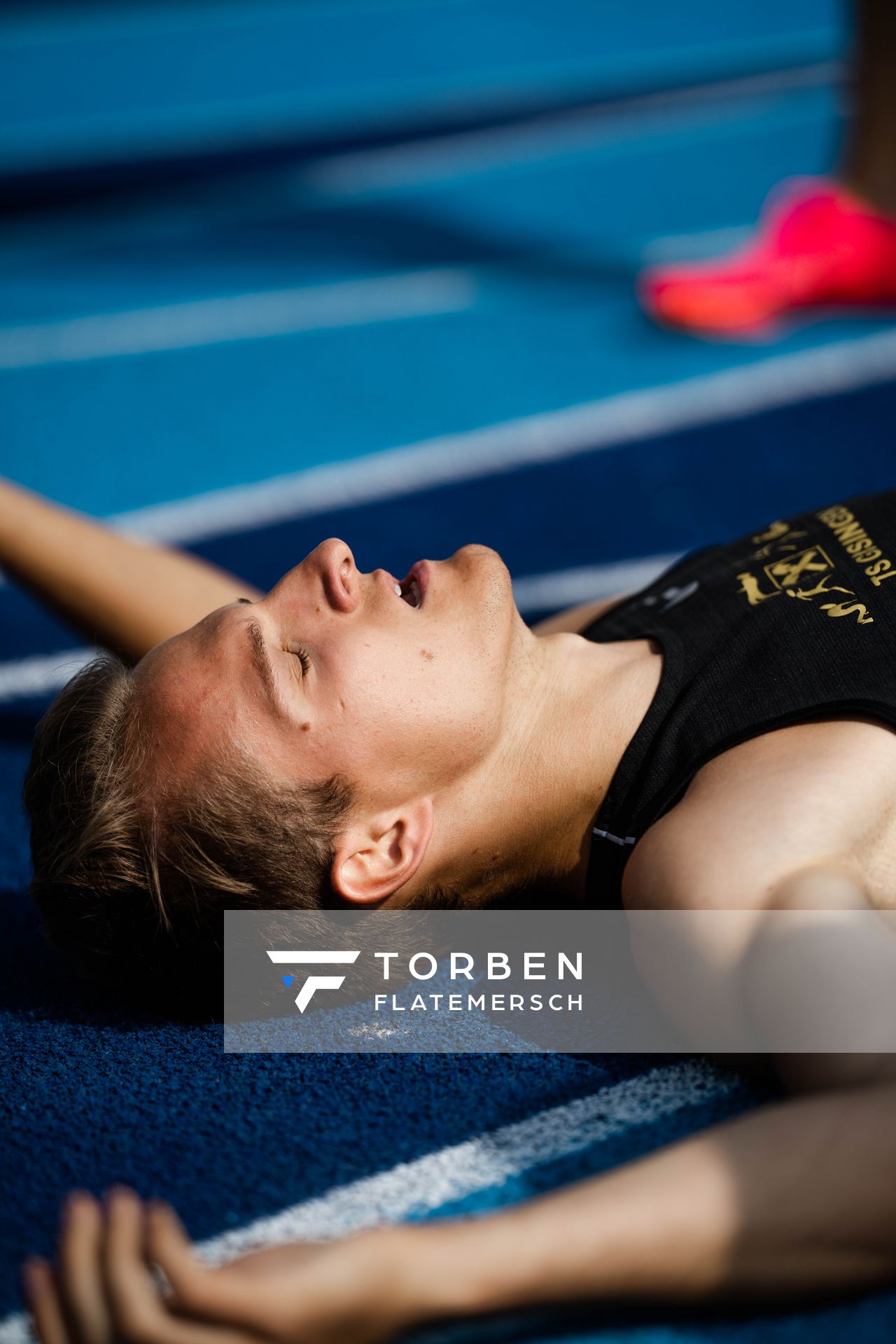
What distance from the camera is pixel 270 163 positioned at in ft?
25.2

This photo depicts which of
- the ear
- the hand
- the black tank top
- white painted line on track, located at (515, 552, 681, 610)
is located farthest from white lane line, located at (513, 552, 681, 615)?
the hand

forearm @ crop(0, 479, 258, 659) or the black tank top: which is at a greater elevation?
forearm @ crop(0, 479, 258, 659)

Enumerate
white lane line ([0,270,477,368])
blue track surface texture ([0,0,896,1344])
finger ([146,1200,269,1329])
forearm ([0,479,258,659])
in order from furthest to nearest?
white lane line ([0,270,477,368]), forearm ([0,479,258,659]), blue track surface texture ([0,0,896,1344]), finger ([146,1200,269,1329])

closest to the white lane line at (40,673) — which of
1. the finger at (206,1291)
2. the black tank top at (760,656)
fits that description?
the black tank top at (760,656)

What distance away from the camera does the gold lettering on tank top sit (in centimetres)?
214

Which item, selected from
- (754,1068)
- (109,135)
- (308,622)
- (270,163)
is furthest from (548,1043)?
(109,135)

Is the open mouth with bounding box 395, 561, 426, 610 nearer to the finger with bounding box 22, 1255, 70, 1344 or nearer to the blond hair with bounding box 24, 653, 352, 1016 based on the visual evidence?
the blond hair with bounding box 24, 653, 352, 1016

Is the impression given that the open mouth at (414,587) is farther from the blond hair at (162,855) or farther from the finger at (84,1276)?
the finger at (84,1276)

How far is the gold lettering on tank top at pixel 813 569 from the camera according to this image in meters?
2.14

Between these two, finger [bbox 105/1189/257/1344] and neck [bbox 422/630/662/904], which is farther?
neck [bbox 422/630/662/904]

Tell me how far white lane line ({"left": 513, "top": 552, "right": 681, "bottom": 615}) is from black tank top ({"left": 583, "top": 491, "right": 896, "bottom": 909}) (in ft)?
3.45

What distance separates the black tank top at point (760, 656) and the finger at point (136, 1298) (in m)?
0.97

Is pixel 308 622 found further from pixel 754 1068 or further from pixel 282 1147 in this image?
pixel 754 1068

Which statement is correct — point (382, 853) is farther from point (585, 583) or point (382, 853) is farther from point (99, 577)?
point (585, 583)
